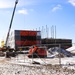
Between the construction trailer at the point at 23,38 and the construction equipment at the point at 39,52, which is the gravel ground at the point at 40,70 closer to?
the construction equipment at the point at 39,52

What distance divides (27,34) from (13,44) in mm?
5074

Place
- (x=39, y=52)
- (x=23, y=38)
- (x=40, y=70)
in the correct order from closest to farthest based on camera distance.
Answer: (x=40, y=70) → (x=39, y=52) → (x=23, y=38)

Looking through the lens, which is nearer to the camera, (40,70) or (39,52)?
(40,70)

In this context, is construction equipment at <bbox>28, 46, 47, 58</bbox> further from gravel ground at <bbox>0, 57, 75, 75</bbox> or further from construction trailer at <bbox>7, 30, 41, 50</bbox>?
construction trailer at <bbox>7, 30, 41, 50</bbox>

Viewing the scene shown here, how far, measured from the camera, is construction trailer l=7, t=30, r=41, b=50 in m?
72.4

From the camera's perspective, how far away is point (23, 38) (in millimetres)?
74250

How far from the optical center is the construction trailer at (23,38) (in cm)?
7238

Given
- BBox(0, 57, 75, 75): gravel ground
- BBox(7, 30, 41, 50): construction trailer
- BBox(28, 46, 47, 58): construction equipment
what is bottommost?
BBox(0, 57, 75, 75): gravel ground

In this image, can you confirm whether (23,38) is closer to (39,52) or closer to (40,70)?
(39,52)

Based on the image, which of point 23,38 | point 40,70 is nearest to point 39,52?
point 40,70

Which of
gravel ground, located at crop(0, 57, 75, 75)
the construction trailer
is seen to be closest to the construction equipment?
gravel ground, located at crop(0, 57, 75, 75)

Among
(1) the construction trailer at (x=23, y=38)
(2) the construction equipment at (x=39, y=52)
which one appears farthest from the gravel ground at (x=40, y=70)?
(1) the construction trailer at (x=23, y=38)

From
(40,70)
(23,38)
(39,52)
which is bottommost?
(40,70)

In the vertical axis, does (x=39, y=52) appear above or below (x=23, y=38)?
below
